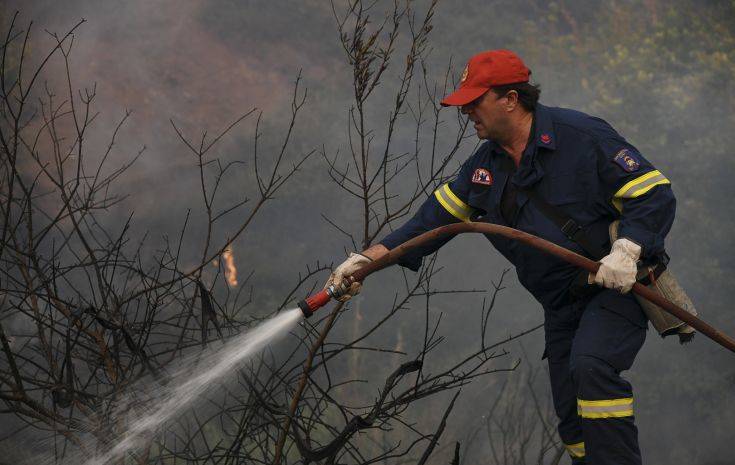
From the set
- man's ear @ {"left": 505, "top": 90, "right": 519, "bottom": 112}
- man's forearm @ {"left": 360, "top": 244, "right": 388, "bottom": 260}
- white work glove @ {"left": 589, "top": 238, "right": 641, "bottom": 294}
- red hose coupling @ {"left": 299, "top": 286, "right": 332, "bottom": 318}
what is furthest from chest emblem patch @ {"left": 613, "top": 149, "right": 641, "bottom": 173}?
red hose coupling @ {"left": 299, "top": 286, "right": 332, "bottom": 318}

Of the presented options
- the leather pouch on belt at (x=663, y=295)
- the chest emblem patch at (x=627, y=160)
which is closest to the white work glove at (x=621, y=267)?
the leather pouch on belt at (x=663, y=295)

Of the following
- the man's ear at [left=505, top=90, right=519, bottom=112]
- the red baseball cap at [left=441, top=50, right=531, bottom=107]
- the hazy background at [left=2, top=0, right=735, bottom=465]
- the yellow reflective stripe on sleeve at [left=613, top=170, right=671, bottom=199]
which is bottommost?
the yellow reflective stripe on sleeve at [left=613, top=170, right=671, bottom=199]

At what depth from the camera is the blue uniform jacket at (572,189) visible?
299 cm

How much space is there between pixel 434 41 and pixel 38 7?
595 centimetres

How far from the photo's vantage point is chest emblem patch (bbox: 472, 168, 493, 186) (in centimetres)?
340

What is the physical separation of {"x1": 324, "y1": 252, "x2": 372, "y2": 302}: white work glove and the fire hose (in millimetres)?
24

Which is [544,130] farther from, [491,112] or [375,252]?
[375,252]

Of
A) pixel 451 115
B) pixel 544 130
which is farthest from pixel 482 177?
pixel 451 115

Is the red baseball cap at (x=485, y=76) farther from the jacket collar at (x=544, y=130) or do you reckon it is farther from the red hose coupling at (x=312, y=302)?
the red hose coupling at (x=312, y=302)

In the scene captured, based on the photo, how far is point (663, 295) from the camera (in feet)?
10.2

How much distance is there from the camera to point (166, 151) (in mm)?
11000

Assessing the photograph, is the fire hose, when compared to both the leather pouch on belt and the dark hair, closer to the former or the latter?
the leather pouch on belt

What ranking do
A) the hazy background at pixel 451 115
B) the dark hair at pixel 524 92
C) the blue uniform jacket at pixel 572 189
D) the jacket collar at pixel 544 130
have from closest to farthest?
the blue uniform jacket at pixel 572 189, the jacket collar at pixel 544 130, the dark hair at pixel 524 92, the hazy background at pixel 451 115

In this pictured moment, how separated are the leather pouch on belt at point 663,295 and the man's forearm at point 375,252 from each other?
972 mm
